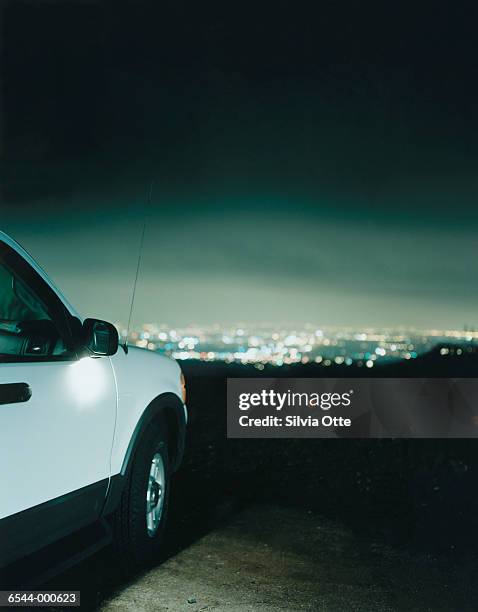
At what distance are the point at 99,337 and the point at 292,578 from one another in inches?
82.5

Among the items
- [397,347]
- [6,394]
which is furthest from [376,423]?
[397,347]

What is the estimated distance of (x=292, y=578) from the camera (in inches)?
185

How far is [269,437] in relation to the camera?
11.0 metres

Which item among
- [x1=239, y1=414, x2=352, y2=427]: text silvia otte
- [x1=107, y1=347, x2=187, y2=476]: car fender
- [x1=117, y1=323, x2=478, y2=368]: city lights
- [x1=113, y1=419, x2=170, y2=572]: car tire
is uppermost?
[x1=117, y1=323, x2=478, y2=368]: city lights

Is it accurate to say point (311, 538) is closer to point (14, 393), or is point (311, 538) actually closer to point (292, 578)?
point (292, 578)

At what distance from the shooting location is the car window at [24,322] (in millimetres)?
3760

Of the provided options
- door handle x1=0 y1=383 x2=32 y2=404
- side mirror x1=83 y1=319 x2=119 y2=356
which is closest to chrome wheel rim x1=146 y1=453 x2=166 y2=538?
side mirror x1=83 y1=319 x2=119 y2=356

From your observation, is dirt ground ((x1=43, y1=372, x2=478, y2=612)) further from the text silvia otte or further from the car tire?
the text silvia otte

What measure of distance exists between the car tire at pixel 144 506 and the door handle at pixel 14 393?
152cm

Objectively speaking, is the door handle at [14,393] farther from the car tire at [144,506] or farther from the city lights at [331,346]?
the city lights at [331,346]
